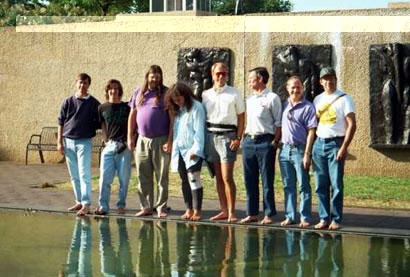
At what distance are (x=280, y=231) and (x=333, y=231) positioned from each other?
22.9 inches

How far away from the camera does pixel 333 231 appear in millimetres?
10008

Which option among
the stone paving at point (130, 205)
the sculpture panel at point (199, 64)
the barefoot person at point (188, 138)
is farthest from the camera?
the sculpture panel at point (199, 64)

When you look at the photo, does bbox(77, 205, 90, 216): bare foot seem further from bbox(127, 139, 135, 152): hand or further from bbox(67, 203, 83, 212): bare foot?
bbox(127, 139, 135, 152): hand

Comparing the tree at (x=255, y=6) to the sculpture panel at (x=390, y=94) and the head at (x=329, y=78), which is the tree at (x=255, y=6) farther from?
the head at (x=329, y=78)

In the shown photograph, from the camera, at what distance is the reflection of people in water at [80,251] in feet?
25.8

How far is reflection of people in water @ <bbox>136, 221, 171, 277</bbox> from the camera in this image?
792 centimetres

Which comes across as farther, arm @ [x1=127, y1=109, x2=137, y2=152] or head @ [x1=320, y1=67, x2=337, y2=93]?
arm @ [x1=127, y1=109, x2=137, y2=152]

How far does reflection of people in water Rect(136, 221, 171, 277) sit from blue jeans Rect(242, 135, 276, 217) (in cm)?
107

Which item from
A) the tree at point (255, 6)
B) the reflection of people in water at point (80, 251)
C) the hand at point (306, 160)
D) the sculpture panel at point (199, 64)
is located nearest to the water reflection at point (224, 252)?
the reflection of people in water at point (80, 251)

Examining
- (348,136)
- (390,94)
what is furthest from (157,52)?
(348,136)

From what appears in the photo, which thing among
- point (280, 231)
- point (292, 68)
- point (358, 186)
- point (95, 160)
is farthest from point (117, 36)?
point (280, 231)

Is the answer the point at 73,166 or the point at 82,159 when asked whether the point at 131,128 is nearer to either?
the point at 82,159

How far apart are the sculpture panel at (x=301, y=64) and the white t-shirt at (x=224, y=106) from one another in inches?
214

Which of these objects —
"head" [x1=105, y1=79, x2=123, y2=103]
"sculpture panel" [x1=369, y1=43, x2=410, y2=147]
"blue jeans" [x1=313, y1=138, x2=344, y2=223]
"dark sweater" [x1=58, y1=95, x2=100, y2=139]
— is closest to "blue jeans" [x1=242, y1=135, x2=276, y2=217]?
"blue jeans" [x1=313, y1=138, x2=344, y2=223]
